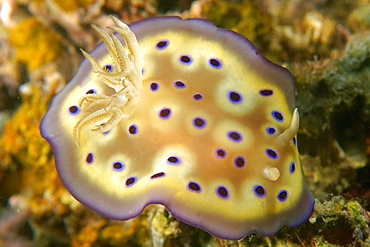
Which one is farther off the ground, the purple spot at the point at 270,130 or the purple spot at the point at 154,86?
the purple spot at the point at 270,130

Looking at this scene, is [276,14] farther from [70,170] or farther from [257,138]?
[70,170]

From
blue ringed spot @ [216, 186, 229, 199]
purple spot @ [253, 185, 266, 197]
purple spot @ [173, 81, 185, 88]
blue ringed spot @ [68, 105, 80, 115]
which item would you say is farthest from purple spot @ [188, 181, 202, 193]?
blue ringed spot @ [68, 105, 80, 115]

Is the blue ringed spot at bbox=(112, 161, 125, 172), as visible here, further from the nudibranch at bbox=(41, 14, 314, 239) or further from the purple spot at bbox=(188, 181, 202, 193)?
the purple spot at bbox=(188, 181, 202, 193)

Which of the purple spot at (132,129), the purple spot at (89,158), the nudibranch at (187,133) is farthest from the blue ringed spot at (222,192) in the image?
the purple spot at (89,158)

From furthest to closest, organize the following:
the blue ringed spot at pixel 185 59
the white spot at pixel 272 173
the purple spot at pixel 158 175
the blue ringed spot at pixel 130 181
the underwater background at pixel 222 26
Answer: the underwater background at pixel 222 26, the blue ringed spot at pixel 185 59, the blue ringed spot at pixel 130 181, the purple spot at pixel 158 175, the white spot at pixel 272 173

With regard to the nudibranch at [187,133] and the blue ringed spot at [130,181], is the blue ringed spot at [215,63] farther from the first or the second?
the blue ringed spot at [130,181]

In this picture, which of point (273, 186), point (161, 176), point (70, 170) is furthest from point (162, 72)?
point (273, 186)

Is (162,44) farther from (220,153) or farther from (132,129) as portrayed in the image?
(220,153)

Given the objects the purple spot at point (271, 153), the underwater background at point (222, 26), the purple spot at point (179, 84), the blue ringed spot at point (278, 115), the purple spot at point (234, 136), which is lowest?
the underwater background at point (222, 26)
